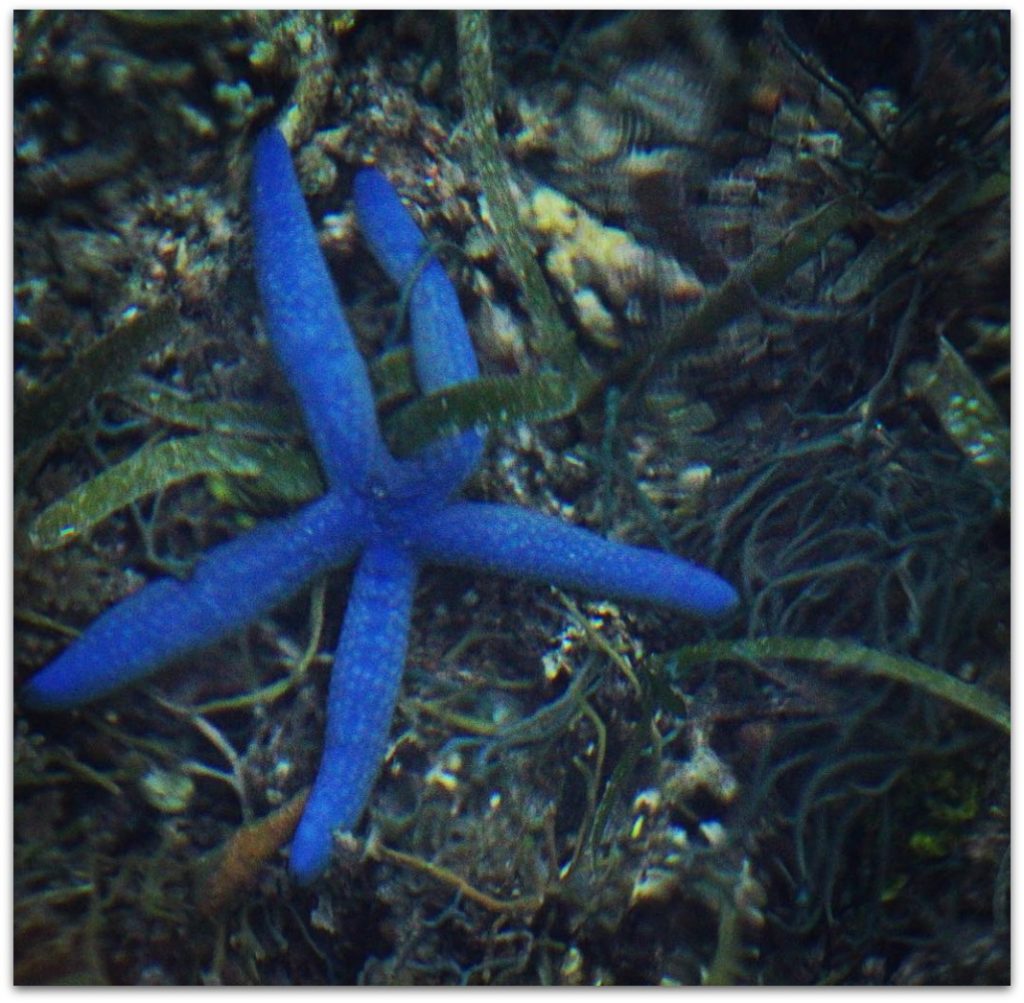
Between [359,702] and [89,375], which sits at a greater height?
[89,375]

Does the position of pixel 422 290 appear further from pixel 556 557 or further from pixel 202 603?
pixel 202 603

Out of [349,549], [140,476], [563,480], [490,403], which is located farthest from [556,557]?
[140,476]

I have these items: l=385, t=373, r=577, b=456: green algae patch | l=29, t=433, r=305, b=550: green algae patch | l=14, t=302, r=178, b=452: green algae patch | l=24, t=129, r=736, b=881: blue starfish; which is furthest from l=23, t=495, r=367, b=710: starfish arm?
l=14, t=302, r=178, b=452: green algae patch

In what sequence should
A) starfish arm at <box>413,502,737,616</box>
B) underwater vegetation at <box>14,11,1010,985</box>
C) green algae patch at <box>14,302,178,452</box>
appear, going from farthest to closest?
1. starfish arm at <box>413,502,737,616</box>
2. underwater vegetation at <box>14,11,1010,985</box>
3. green algae patch at <box>14,302,178,452</box>

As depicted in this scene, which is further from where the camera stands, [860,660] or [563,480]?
[563,480]

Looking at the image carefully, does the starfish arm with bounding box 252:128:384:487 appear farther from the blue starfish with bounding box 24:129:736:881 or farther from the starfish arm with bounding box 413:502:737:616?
the starfish arm with bounding box 413:502:737:616

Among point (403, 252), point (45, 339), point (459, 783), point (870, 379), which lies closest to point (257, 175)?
point (403, 252)

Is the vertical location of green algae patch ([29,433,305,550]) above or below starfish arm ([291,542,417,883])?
above

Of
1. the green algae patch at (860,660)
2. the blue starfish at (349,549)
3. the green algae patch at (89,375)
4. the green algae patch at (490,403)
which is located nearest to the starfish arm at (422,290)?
the blue starfish at (349,549)

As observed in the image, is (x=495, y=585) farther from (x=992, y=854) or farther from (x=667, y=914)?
(x=992, y=854)
